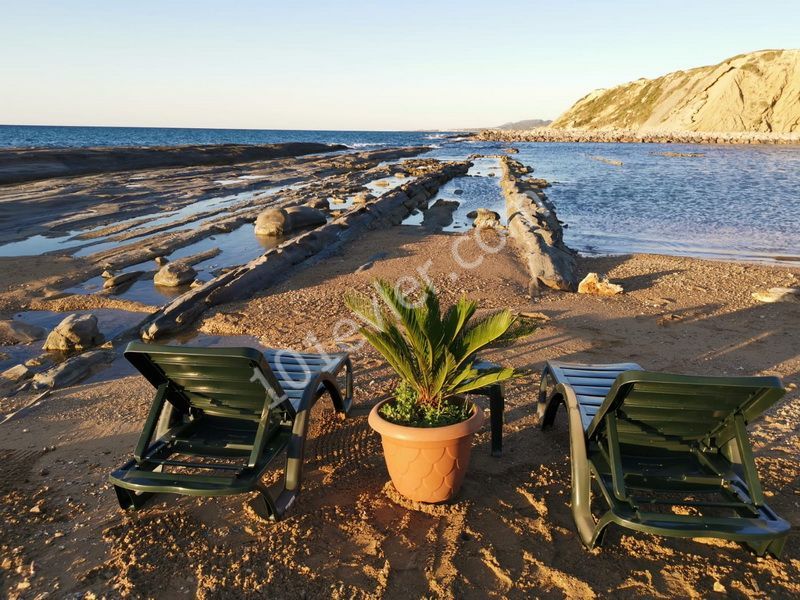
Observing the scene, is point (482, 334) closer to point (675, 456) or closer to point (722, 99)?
point (675, 456)

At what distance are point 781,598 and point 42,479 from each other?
4936mm

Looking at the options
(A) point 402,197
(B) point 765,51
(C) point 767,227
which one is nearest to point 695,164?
(C) point 767,227

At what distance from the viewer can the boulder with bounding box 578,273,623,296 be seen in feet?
27.5

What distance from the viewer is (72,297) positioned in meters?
8.92

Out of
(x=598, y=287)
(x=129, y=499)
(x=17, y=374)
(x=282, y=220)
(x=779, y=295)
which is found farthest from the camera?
(x=282, y=220)

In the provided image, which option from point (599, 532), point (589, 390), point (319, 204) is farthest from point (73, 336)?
point (319, 204)

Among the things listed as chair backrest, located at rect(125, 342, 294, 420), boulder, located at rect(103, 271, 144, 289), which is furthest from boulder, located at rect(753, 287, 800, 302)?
boulder, located at rect(103, 271, 144, 289)

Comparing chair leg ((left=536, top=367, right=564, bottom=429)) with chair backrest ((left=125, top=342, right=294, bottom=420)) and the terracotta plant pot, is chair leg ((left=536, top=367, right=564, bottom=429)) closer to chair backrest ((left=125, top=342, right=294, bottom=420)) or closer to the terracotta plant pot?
the terracotta plant pot

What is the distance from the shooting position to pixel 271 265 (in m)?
9.81

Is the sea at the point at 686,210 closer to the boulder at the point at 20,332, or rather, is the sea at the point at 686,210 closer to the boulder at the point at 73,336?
the boulder at the point at 73,336

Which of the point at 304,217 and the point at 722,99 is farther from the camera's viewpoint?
the point at 722,99

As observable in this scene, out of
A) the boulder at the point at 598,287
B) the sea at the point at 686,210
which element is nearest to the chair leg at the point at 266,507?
the boulder at the point at 598,287

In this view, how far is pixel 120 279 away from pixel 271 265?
122 inches

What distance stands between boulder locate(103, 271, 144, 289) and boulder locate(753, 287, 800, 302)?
1155 centimetres
